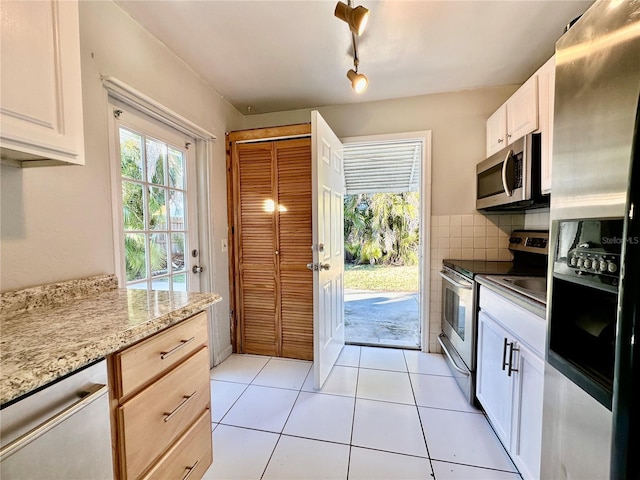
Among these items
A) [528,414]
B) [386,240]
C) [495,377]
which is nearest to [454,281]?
[495,377]

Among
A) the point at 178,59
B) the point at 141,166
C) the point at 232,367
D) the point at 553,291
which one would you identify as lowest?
the point at 232,367

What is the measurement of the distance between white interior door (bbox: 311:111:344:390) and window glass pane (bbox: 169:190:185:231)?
3.41 ft

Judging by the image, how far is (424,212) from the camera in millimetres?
2420

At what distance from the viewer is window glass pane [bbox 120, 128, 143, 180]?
5.06ft

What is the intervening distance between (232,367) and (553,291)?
7.43 feet

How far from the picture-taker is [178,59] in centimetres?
181

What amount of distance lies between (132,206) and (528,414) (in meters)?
2.31

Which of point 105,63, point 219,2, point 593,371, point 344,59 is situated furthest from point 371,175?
point 593,371

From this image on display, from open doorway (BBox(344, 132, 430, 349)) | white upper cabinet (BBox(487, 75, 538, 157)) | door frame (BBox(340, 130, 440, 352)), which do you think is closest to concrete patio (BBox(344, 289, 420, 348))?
open doorway (BBox(344, 132, 430, 349))

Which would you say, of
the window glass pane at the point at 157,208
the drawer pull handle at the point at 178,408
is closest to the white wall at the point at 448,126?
the window glass pane at the point at 157,208

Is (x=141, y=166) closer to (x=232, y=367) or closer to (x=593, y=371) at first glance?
(x=232, y=367)

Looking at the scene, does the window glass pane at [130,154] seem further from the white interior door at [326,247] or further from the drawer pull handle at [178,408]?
the drawer pull handle at [178,408]

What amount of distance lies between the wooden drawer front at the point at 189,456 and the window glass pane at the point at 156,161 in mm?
1473

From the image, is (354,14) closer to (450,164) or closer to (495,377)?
(450,164)
